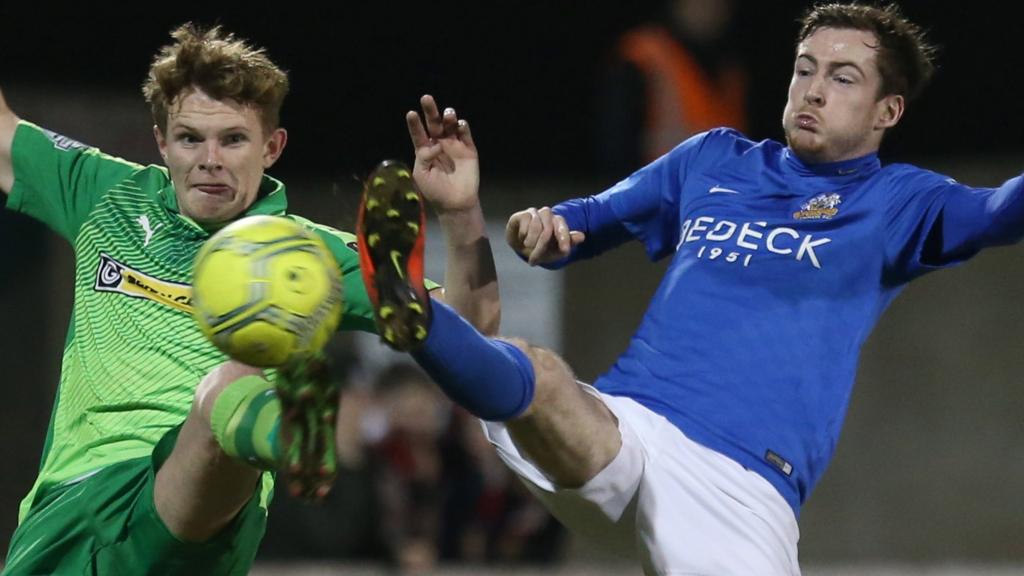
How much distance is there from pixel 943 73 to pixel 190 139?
20.4ft

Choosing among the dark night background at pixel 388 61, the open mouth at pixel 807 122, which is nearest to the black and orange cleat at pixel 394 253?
the open mouth at pixel 807 122

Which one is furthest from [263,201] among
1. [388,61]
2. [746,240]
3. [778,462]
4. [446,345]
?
[388,61]

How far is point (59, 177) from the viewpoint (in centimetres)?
504

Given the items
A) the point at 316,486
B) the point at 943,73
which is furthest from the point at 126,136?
the point at 316,486

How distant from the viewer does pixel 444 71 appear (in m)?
10.6

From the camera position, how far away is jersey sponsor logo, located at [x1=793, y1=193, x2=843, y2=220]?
470cm

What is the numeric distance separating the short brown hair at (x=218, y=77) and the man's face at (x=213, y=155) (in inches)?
1.1

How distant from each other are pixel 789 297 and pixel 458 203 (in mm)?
940

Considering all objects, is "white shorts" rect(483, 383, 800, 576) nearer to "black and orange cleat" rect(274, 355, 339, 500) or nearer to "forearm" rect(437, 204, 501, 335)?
"forearm" rect(437, 204, 501, 335)

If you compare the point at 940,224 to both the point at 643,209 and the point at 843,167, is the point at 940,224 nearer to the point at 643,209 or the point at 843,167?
the point at 843,167

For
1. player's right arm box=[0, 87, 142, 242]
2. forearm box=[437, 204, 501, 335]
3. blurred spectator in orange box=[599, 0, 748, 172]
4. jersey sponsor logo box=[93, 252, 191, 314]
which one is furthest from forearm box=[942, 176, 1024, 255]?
blurred spectator in orange box=[599, 0, 748, 172]

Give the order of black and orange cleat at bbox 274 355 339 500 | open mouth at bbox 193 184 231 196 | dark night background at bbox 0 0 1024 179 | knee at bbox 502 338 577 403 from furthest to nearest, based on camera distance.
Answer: dark night background at bbox 0 0 1024 179 → open mouth at bbox 193 184 231 196 → knee at bbox 502 338 577 403 → black and orange cleat at bbox 274 355 339 500

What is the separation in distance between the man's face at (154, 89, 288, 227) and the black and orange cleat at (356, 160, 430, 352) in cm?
97

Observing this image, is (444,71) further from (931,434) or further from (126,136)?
(931,434)
